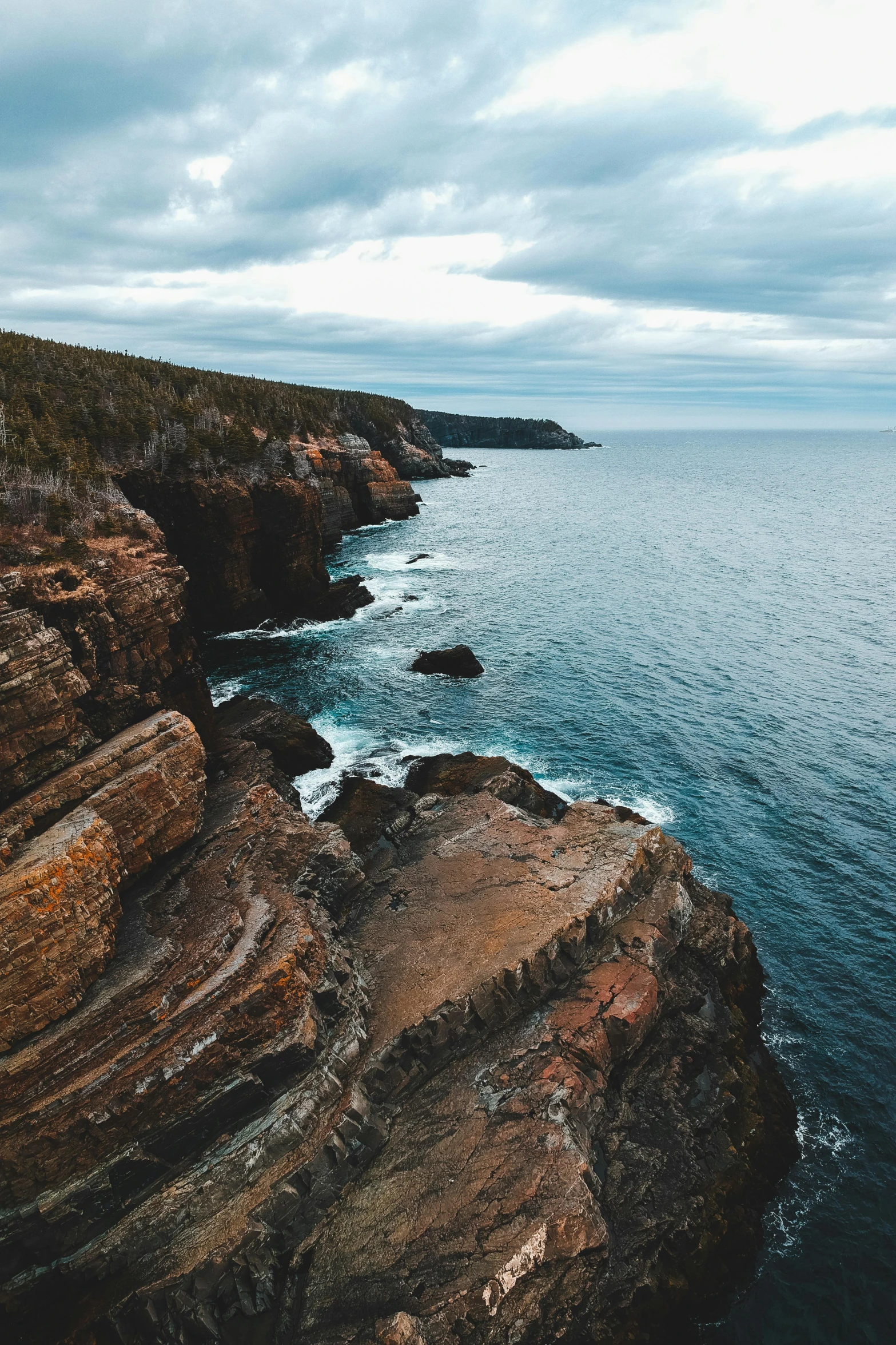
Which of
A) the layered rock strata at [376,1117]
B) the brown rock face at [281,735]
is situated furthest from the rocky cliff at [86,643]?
the brown rock face at [281,735]

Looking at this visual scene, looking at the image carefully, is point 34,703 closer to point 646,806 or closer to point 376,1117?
point 376,1117

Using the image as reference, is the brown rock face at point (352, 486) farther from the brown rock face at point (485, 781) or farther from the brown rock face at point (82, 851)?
the brown rock face at point (82, 851)

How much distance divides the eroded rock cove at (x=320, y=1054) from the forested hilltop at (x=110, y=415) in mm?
15706

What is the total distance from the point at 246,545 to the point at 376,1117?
166 ft

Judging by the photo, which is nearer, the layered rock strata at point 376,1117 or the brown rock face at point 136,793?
the layered rock strata at point 376,1117

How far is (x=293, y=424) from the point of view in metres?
111

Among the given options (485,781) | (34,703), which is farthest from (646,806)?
(34,703)

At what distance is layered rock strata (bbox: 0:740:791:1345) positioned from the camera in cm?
1498

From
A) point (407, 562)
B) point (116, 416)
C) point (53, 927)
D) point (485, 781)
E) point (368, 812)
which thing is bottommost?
point (368, 812)

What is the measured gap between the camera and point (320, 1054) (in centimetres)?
1792

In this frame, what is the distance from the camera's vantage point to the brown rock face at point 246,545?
54188 millimetres

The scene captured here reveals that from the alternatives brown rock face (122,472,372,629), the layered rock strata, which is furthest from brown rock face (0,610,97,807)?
brown rock face (122,472,372,629)

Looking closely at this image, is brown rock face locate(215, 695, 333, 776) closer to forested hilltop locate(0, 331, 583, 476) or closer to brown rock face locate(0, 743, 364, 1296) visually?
forested hilltop locate(0, 331, 583, 476)

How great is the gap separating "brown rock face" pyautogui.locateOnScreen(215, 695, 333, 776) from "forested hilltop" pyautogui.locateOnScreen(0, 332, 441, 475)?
15165 millimetres
